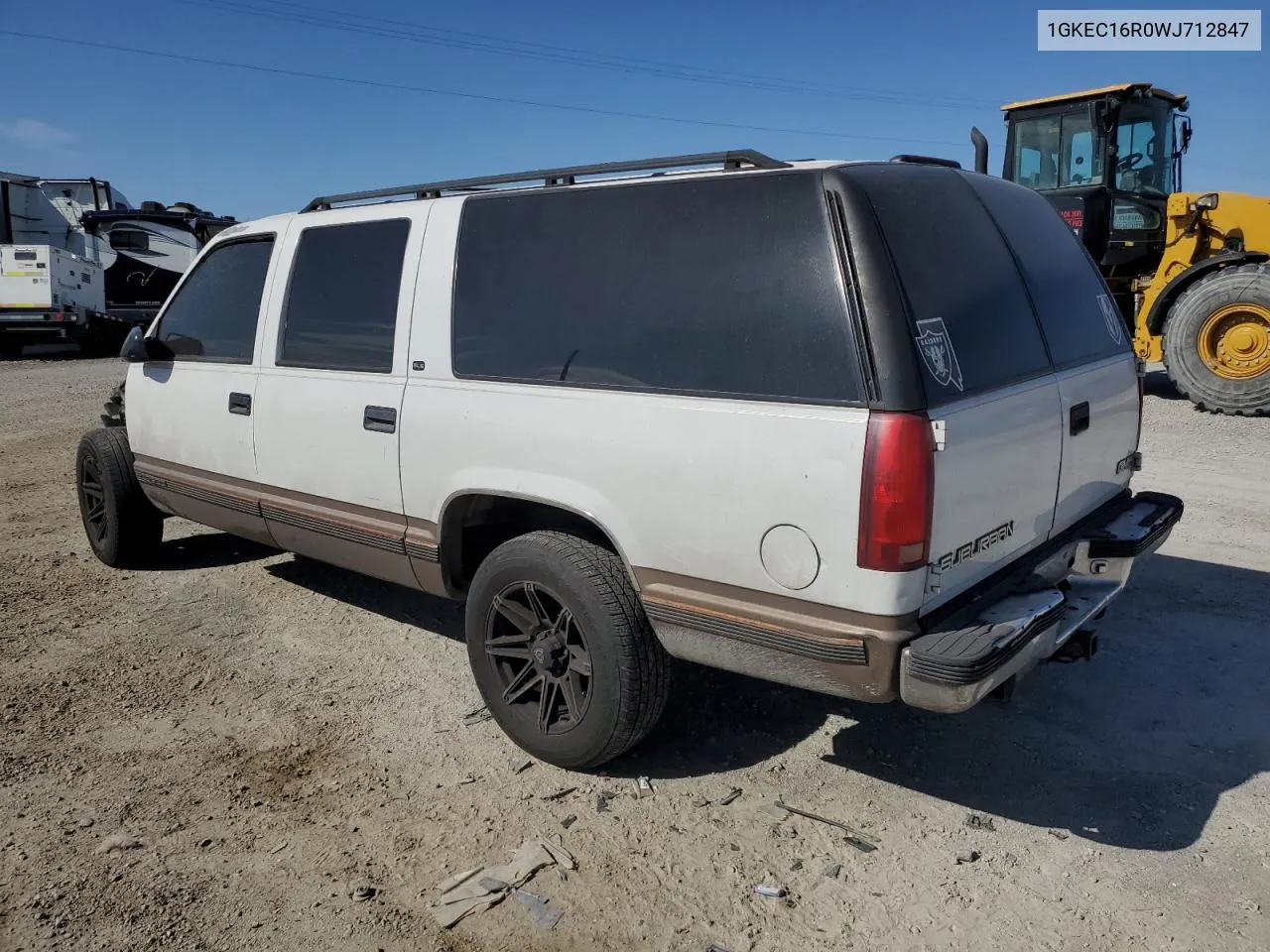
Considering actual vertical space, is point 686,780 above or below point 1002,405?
below

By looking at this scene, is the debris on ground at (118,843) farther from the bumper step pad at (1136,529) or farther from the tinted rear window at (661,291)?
the bumper step pad at (1136,529)

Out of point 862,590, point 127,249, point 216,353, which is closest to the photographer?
point 862,590

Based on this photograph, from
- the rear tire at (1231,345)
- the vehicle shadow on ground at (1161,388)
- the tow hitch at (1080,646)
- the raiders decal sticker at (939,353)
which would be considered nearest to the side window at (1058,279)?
the raiders decal sticker at (939,353)

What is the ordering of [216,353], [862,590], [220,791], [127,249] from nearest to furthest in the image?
[862,590]
[220,791]
[216,353]
[127,249]

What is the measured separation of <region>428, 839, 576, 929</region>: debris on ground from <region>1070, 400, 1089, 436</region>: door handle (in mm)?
2234

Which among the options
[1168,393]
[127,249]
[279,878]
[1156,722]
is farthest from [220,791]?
[127,249]

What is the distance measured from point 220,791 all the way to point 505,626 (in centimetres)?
112

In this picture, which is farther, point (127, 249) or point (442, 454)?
point (127, 249)

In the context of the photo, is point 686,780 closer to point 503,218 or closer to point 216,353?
point 503,218

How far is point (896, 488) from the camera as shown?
252 cm

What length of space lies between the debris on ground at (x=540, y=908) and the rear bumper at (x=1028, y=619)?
1.15 meters

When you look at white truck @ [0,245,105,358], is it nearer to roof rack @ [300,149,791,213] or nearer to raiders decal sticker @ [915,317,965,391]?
roof rack @ [300,149,791,213]

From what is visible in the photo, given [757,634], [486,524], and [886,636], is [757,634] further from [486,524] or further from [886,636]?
[486,524]

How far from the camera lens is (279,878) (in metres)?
2.85
